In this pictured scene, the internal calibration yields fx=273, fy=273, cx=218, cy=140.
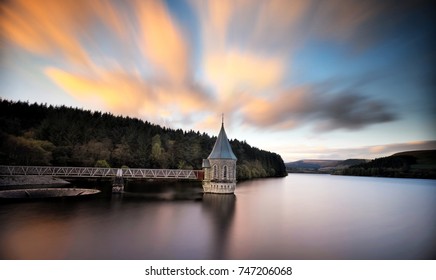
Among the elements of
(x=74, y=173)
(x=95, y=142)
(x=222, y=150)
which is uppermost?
(x=95, y=142)

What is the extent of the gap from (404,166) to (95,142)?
2231 centimetres

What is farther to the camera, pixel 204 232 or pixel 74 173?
pixel 74 173

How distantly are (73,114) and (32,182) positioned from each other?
7762mm

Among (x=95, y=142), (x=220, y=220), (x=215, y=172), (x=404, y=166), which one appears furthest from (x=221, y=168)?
(x=95, y=142)

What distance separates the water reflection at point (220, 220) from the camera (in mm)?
6243

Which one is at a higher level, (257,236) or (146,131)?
(146,131)

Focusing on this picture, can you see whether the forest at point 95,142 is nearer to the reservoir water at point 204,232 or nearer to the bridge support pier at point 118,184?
the bridge support pier at point 118,184

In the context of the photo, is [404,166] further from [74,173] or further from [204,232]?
[74,173]

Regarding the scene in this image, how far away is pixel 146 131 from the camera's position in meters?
28.9

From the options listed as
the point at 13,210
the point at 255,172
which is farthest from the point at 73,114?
the point at 255,172

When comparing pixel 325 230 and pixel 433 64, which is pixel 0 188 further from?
pixel 433 64

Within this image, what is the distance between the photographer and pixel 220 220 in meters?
9.20
